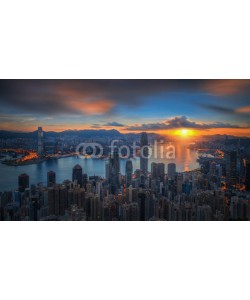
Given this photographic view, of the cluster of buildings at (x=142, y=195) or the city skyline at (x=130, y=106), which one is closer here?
the city skyline at (x=130, y=106)

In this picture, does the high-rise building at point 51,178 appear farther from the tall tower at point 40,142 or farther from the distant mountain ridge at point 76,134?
the distant mountain ridge at point 76,134

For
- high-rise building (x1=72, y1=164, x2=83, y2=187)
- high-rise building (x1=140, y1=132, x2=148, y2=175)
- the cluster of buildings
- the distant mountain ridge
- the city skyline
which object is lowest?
the cluster of buildings

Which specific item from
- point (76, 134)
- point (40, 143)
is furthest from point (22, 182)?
point (76, 134)

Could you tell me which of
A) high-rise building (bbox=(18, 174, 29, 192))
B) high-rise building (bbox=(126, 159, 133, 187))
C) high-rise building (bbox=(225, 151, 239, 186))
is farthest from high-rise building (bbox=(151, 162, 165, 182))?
high-rise building (bbox=(18, 174, 29, 192))

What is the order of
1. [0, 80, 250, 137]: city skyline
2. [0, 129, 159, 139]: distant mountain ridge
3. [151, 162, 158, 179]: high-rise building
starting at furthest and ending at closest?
[151, 162, 158, 179]: high-rise building
[0, 129, 159, 139]: distant mountain ridge
[0, 80, 250, 137]: city skyline

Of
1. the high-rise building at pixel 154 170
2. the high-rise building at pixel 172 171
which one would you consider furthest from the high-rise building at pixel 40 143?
the high-rise building at pixel 172 171

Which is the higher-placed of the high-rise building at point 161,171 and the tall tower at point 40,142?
the tall tower at point 40,142

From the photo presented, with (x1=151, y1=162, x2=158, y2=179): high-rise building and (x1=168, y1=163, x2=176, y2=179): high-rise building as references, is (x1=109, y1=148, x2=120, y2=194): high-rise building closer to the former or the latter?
(x1=151, y1=162, x2=158, y2=179): high-rise building
